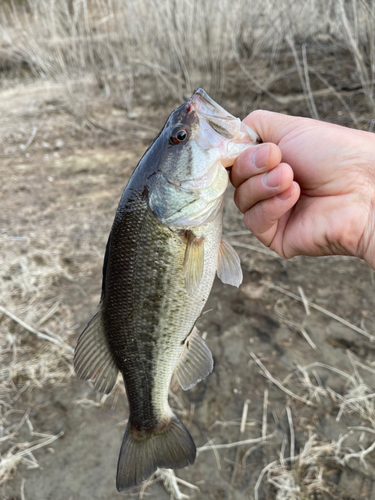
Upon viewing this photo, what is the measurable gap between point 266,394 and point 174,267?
5.65 feet

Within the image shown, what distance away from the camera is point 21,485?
2.38 meters

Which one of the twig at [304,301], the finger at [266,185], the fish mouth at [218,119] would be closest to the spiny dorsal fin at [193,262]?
the finger at [266,185]

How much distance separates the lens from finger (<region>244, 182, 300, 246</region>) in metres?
1.49

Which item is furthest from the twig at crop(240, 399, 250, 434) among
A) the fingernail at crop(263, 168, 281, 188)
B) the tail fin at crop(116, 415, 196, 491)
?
the fingernail at crop(263, 168, 281, 188)

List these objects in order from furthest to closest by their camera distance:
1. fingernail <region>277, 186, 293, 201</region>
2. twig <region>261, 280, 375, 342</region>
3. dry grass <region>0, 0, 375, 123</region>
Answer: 1. dry grass <region>0, 0, 375, 123</region>
2. twig <region>261, 280, 375, 342</region>
3. fingernail <region>277, 186, 293, 201</region>

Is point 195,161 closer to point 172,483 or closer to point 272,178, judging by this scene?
point 272,178

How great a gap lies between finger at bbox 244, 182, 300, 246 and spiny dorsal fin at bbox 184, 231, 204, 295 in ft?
1.17

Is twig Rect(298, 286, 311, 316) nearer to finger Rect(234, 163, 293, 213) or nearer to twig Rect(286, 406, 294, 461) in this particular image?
twig Rect(286, 406, 294, 461)

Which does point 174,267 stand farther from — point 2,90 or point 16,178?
point 2,90

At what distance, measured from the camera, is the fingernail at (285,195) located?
1.49m

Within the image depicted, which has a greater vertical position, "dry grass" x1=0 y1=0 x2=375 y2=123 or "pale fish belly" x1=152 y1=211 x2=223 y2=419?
"dry grass" x1=0 y1=0 x2=375 y2=123

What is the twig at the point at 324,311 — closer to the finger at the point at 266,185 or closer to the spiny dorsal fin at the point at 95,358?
the finger at the point at 266,185

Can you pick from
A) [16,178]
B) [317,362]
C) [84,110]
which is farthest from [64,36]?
[317,362]

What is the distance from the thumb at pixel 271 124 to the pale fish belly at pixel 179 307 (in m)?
0.58
